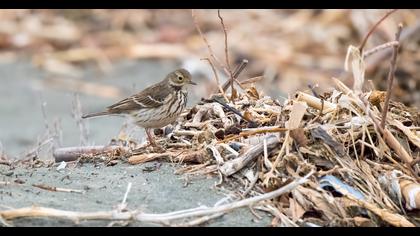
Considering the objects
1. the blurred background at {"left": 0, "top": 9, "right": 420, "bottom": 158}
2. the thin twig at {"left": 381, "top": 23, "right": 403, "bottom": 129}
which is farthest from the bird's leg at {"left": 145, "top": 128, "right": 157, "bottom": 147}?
the blurred background at {"left": 0, "top": 9, "right": 420, "bottom": 158}

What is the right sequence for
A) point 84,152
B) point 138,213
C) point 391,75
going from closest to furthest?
point 138,213 → point 391,75 → point 84,152

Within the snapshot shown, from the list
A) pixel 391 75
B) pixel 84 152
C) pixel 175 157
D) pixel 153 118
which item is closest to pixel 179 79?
pixel 153 118

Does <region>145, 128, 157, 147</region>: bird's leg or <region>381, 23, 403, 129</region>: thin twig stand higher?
<region>381, 23, 403, 129</region>: thin twig

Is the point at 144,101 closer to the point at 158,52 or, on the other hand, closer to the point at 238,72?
the point at 238,72

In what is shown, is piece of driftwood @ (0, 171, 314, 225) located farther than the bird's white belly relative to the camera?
No

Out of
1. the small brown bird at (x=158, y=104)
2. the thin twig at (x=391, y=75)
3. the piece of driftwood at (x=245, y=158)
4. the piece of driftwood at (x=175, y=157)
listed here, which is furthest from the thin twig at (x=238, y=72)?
the thin twig at (x=391, y=75)

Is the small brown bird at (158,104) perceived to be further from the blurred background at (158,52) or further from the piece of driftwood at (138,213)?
the blurred background at (158,52)

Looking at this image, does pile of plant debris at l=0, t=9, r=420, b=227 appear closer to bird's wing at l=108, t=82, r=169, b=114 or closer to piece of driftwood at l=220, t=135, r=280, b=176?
piece of driftwood at l=220, t=135, r=280, b=176

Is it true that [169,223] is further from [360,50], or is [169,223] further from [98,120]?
[98,120]
